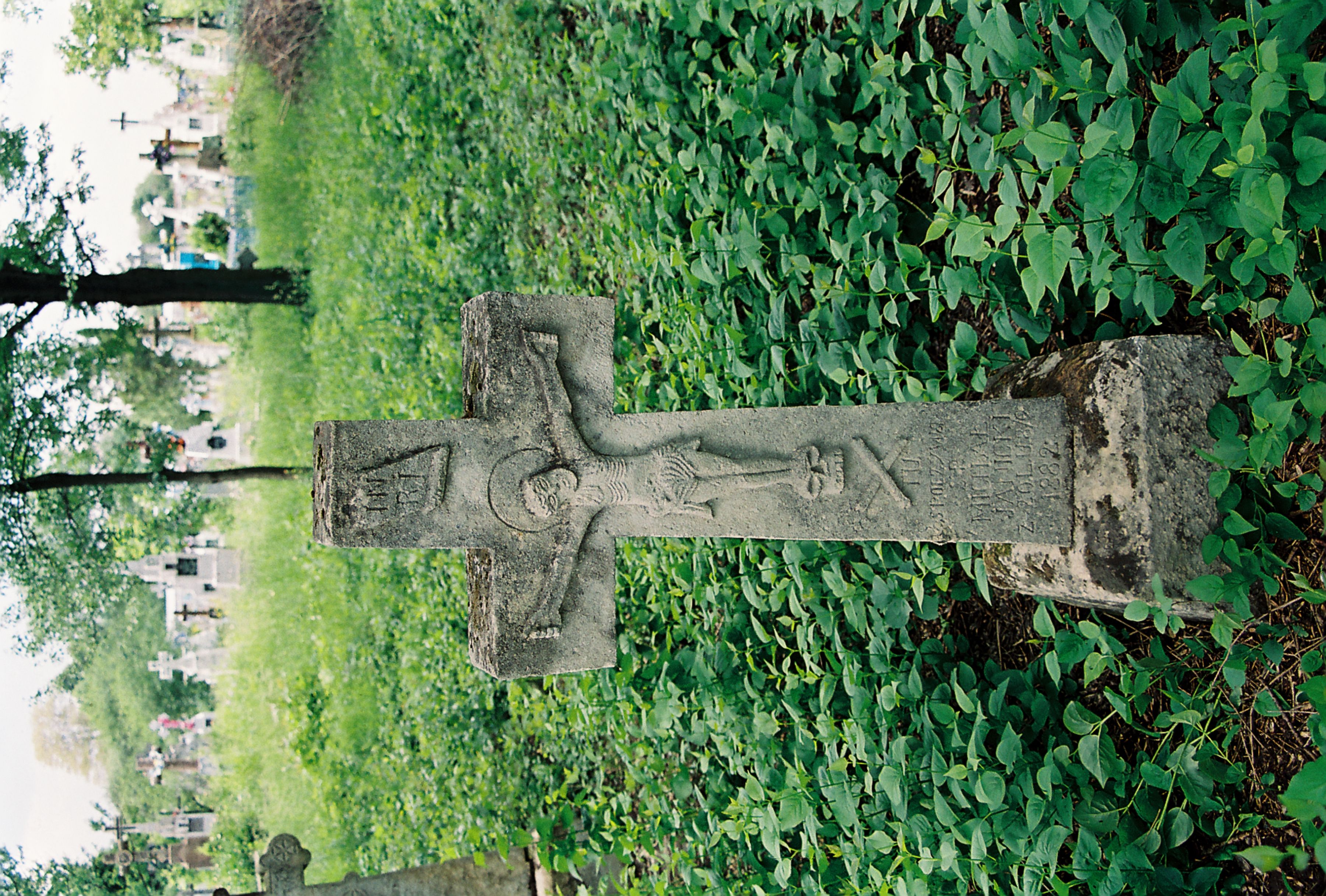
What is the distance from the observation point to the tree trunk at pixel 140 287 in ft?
28.2

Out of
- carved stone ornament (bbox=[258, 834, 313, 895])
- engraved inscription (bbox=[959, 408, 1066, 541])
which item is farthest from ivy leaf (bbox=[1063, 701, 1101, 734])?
carved stone ornament (bbox=[258, 834, 313, 895])

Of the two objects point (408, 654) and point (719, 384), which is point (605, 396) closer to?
point (719, 384)

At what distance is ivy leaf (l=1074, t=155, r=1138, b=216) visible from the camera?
6.49 ft

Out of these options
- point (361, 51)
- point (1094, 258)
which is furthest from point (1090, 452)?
point (361, 51)

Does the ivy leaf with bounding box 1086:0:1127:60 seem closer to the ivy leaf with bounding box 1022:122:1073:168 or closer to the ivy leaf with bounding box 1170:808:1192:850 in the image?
the ivy leaf with bounding box 1022:122:1073:168

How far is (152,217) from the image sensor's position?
28.7 metres

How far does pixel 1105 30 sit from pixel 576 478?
5.54 feet

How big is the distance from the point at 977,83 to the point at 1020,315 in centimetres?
69

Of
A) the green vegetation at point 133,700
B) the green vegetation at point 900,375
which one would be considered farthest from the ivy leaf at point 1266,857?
the green vegetation at point 133,700

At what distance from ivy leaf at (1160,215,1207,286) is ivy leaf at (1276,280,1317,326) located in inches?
6.6

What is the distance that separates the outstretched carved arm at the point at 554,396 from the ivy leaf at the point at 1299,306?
1.69 m

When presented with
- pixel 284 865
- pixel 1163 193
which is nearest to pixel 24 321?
pixel 284 865

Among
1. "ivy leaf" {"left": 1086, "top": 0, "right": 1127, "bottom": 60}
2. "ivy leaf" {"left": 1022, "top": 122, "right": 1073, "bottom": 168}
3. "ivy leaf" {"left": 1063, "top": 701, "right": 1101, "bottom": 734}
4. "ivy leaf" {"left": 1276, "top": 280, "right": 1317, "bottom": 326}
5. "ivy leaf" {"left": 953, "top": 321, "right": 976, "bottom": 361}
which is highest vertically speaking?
"ivy leaf" {"left": 1086, "top": 0, "right": 1127, "bottom": 60}

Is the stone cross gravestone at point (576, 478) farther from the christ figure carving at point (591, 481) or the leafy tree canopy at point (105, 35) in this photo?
the leafy tree canopy at point (105, 35)
